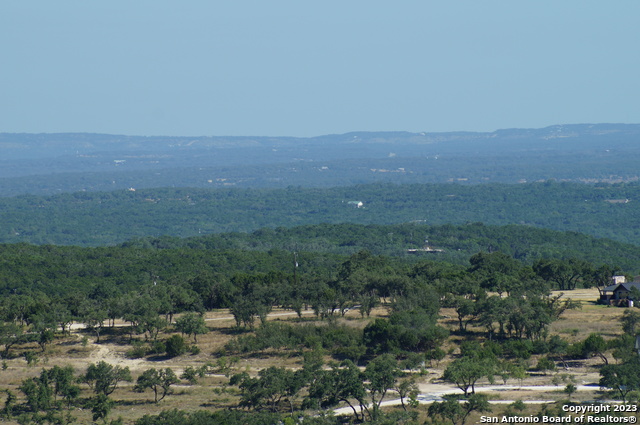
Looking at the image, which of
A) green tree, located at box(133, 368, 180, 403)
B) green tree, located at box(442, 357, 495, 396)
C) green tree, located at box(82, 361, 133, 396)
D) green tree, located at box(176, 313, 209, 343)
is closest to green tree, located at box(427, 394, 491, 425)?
green tree, located at box(442, 357, 495, 396)

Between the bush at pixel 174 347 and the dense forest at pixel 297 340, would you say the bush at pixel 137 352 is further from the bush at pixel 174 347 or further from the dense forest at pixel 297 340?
the bush at pixel 174 347

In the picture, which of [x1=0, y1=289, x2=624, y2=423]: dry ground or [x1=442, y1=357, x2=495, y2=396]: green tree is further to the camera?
[x1=0, y1=289, x2=624, y2=423]: dry ground

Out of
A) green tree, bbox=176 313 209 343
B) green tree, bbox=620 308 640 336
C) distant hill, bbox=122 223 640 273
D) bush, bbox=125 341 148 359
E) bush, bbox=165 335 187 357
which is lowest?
distant hill, bbox=122 223 640 273

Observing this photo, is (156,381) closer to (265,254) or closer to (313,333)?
(313,333)

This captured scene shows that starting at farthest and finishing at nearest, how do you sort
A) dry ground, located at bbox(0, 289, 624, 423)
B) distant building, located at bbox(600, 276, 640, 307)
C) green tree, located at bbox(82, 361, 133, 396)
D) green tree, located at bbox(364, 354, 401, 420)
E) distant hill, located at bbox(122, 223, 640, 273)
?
1. distant hill, located at bbox(122, 223, 640, 273)
2. distant building, located at bbox(600, 276, 640, 307)
3. green tree, located at bbox(82, 361, 133, 396)
4. dry ground, located at bbox(0, 289, 624, 423)
5. green tree, located at bbox(364, 354, 401, 420)

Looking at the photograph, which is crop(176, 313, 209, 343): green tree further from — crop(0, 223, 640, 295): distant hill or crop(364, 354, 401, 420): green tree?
crop(364, 354, 401, 420): green tree

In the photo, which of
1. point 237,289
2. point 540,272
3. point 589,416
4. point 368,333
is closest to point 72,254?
point 237,289

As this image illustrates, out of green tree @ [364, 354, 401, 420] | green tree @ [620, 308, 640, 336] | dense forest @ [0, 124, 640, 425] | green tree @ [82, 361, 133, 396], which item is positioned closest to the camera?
green tree @ [364, 354, 401, 420]

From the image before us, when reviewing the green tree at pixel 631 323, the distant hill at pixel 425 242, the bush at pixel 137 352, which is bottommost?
the distant hill at pixel 425 242

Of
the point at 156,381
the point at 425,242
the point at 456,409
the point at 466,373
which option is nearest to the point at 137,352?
the point at 156,381

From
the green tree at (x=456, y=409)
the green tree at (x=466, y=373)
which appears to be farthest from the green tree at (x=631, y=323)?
the green tree at (x=456, y=409)

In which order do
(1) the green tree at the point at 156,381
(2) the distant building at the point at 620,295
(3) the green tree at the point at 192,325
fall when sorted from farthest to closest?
(2) the distant building at the point at 620,295, (3) the green tree at the point at 192,325, (1) the green tree at the point at 156,381
